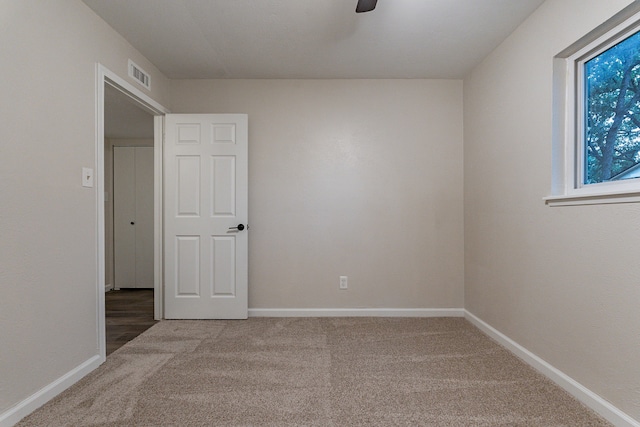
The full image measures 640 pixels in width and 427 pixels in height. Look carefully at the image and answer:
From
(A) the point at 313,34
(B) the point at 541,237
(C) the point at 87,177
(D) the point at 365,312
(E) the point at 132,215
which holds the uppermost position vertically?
(A) the point at 313,34

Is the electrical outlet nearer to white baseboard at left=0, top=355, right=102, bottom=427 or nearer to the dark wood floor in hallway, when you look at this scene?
white baseboard at left=0, top=355, right=102, bottom=427

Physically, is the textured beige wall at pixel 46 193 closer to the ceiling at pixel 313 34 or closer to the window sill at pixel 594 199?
the ceiling at pixel 313 34

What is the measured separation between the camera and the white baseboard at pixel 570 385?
67.7 inches

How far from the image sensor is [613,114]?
1.93 metres

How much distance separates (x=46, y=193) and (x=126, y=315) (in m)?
2.27

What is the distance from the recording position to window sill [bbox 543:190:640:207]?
165cm

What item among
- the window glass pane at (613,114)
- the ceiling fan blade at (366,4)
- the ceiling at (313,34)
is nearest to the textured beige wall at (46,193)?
the ceiling at (313,34)

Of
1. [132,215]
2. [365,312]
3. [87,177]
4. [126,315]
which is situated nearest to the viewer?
[87,177]

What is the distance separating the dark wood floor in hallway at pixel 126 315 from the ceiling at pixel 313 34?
96.9 inches

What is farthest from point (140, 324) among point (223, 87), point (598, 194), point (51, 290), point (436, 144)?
point (598, 194)

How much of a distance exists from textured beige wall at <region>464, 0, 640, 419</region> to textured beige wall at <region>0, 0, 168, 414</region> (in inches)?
118

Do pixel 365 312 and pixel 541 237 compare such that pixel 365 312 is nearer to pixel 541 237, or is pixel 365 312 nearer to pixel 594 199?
pixel 541 237

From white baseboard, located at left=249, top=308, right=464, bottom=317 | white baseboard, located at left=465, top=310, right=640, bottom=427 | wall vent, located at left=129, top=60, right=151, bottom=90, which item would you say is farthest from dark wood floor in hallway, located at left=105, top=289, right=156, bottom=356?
white baseboard, located at left=465, top=310, right=640, bottom=427

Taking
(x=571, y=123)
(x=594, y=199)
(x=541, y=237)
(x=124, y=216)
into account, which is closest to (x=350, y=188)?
(x=541, y=237)
